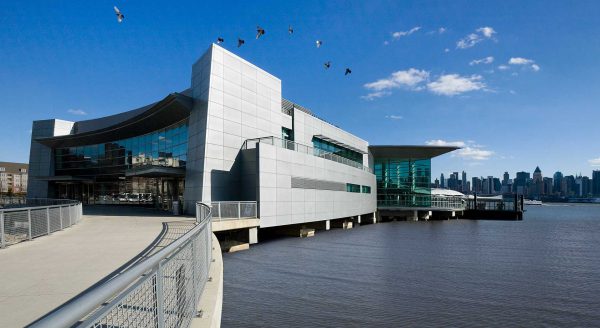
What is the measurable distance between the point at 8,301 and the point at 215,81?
20445 millimetres

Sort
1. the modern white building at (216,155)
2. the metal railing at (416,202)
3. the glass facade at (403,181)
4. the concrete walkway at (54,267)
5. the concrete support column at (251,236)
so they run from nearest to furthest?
the concrete walkway at (54,267)
the concrete support column at (251,236)
the modern white building at (216,155)
the metal railing at (416,202)
the glass facade at (403,181)

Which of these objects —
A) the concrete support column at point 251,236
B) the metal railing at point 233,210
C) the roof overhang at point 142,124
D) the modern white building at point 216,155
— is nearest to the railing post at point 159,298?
the metal railing at point 233,210

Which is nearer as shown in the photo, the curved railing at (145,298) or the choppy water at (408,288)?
the curved railing at (145,298)

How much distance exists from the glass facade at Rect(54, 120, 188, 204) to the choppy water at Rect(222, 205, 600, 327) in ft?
41.4

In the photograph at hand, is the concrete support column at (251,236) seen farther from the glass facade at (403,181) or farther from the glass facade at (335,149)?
the glass facade at (403,181)

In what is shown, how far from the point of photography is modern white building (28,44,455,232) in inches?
953

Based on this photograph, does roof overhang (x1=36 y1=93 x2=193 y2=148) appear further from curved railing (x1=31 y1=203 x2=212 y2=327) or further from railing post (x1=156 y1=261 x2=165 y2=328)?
railing post (x1=156 y1=261 x2=165 y2=328)

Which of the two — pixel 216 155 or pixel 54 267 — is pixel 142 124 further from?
pixel 54 267

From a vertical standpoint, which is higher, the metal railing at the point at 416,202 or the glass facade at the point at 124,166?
the glass facade at the point at 124,166

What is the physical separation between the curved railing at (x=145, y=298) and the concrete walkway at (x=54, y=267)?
65.8 inches

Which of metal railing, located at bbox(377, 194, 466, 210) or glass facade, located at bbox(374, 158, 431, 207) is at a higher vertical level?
glass facade, located at bbox(374, 158, 431, 207)

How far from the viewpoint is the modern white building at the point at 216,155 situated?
2422cm

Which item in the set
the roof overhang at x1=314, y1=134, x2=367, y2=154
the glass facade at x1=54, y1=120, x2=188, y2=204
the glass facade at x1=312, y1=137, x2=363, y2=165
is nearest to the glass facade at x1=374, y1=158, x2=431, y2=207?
the roof overhang at x1=314, y1=134, x2=367, y2=154

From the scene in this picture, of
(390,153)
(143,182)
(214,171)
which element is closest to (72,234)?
(214,171)
